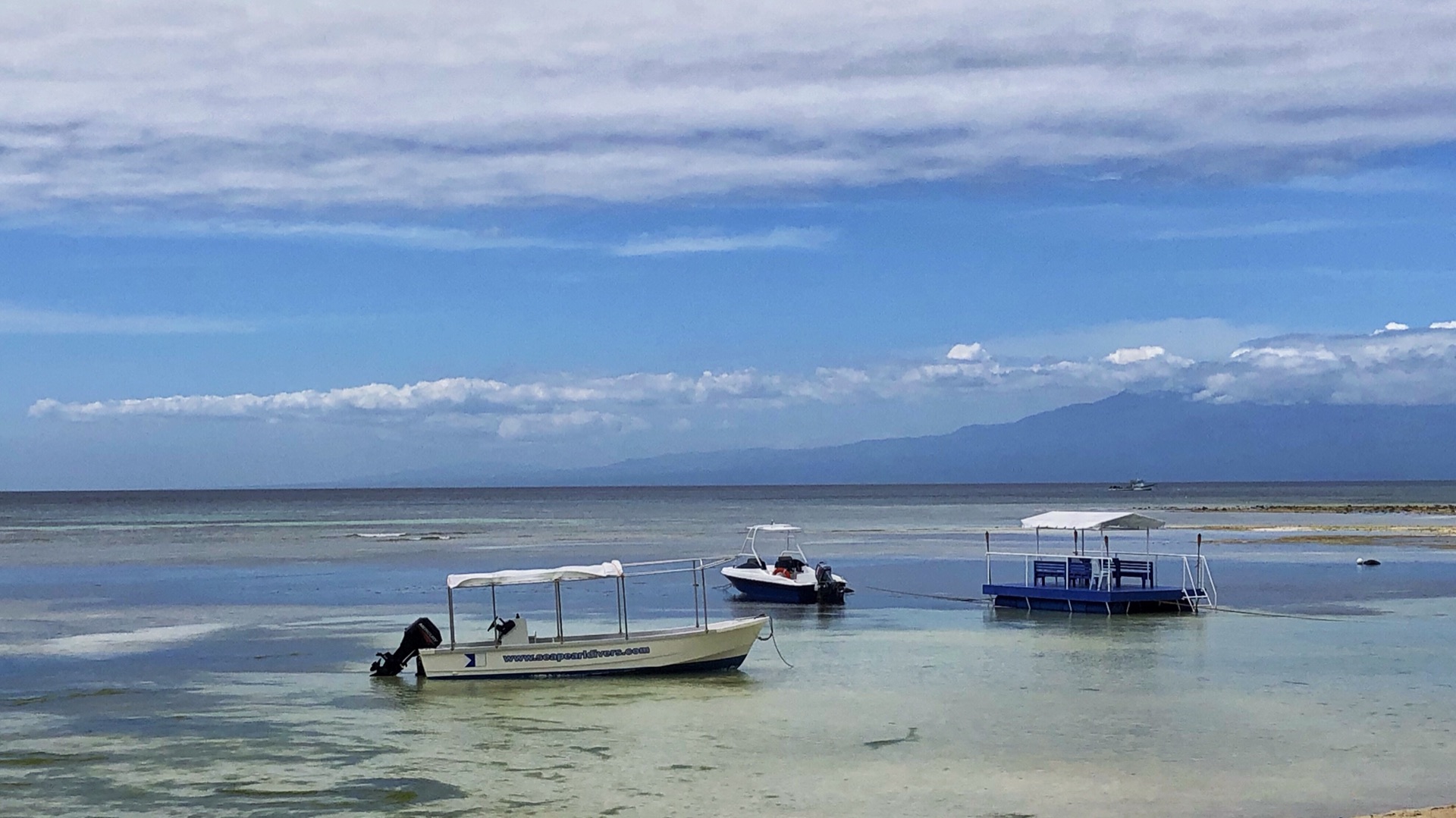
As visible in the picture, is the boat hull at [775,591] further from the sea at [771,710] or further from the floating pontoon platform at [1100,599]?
the floating pontoon platform at [1100,599]

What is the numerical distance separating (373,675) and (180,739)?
6216mm

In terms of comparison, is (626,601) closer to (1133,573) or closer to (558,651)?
(1133,573)

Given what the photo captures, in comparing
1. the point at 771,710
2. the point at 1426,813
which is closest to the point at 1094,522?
the point at 771,710

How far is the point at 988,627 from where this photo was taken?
36.8 metres

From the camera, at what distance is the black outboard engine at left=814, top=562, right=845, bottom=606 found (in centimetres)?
4369

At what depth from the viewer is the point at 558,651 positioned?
2786cm

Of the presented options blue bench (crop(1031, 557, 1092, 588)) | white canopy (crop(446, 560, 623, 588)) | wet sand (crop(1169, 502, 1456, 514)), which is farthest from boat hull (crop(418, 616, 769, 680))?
wet sand (crop(1169, 502, 1456, 514))

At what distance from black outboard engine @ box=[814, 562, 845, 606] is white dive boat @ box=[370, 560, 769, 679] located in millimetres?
15268

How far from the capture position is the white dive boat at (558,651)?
1091 inches

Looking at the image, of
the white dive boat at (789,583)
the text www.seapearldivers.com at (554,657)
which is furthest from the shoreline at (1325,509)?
the text www.seapearldivers.com at (554,657)

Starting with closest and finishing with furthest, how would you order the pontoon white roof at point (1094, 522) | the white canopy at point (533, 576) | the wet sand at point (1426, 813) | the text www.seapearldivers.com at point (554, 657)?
the wet sand at point (1426, 813) < the text www.seapearldivers.com at point (554, 657) < the white canopy at point (533, 576) < the pontoon white roof at point (1094, 522)

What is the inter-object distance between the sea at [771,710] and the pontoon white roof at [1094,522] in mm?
2359

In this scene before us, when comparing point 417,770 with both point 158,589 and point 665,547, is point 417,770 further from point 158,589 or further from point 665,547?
point 665,547

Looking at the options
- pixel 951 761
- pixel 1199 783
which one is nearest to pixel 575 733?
pixel 951 761
